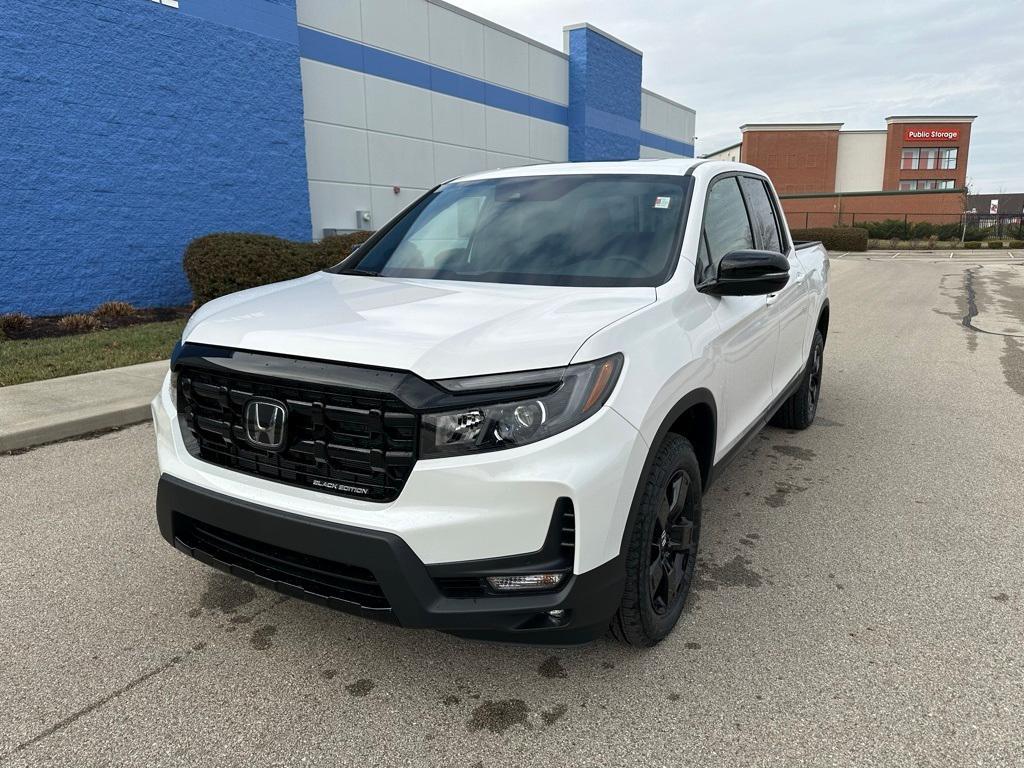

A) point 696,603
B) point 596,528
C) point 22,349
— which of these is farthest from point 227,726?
point 22,349

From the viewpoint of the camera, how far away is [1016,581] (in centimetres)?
334

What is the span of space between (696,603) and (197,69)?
11.5 metres

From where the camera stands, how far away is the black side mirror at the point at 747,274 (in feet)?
10.1

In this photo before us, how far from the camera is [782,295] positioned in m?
4.34

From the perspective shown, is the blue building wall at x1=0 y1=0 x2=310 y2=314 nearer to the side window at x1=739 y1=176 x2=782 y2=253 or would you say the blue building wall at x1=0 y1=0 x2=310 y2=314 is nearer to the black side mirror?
the side window at x1=739 y1=176 x2=782 y2=253

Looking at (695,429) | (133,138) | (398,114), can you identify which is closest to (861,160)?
(398,114)

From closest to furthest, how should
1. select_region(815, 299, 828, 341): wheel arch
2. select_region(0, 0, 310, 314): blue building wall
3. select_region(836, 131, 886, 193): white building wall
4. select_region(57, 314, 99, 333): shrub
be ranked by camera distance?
select_region(815, 299, 828, 341): wheel arch < select_region(0, 0, 310, 314): blue building wall < select_region(57, 314, 99, 333): shrub < select_region(836, 131, 886, 193): white building wall

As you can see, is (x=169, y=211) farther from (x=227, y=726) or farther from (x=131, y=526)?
(x=227, y=726)

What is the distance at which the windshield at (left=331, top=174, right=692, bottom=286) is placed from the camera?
3.22 m

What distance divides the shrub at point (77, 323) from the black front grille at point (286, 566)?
8.51m

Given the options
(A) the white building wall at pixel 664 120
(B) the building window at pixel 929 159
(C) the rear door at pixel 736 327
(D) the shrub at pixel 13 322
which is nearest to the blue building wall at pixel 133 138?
(D) the shrub at pixel 13 322

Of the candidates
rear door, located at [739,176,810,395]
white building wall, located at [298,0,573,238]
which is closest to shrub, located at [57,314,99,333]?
white building wall, located at [298,0,573,238]

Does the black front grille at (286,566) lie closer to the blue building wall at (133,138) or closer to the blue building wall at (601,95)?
the blue building wall at (133,138)

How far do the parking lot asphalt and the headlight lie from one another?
946 mm
